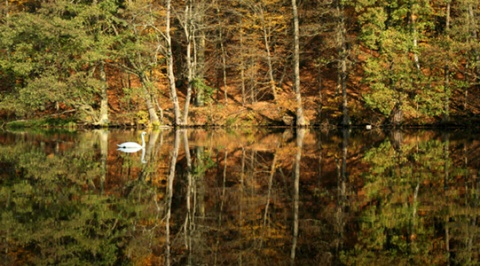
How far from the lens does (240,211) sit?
9805 mm

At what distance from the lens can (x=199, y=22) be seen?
4103cm

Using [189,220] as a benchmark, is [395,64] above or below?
above

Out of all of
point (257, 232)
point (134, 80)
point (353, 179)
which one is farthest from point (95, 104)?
point (257, 232)

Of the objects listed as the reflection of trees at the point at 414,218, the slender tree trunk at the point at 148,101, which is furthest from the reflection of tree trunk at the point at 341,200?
the slender tree trunk at the point at 148,101

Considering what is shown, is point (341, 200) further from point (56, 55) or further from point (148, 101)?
point (56, 55)

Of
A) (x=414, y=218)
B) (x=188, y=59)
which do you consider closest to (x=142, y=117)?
(x=188, y=59)

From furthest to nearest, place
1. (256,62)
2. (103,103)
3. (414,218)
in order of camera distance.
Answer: (256,62)
(103,103)
(414,218)

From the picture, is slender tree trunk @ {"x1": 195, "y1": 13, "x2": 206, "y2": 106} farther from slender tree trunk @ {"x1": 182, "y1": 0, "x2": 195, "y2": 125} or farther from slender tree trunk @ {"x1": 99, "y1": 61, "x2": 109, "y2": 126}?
slender tree trunk @ {"x1": 99, "y1": 61, "x2": 109, "y2": 126}

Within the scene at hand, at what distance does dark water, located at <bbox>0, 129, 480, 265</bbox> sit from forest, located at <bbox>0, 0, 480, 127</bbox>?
62.2 feet

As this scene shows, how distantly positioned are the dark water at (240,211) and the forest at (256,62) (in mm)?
18962

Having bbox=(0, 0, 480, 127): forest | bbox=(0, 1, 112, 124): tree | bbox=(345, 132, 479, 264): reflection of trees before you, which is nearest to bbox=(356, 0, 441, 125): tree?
bbox=(0, 0, 480, 127): forest

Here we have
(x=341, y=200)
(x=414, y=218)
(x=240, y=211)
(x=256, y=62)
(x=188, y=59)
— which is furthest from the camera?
(x=256, y=62)

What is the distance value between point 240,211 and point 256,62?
3257 cm

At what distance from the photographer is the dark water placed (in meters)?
7.25
